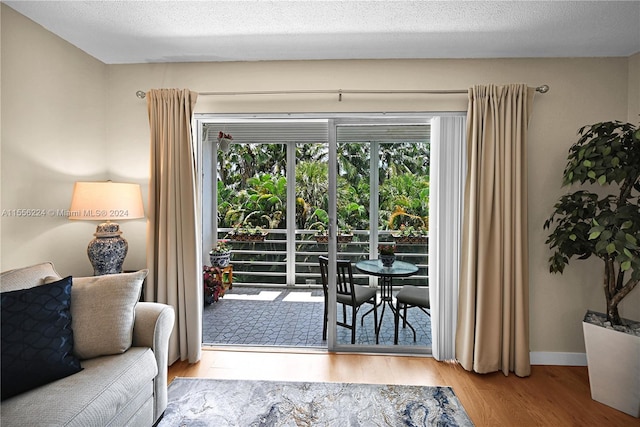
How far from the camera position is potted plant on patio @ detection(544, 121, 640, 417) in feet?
6.70

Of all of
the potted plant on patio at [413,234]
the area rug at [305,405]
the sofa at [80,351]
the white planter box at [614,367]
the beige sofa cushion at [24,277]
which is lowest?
the area rug at [305,405]

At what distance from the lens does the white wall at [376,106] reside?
2.68 meters

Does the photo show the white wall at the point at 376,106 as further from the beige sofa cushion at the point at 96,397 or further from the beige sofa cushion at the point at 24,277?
the beige sofa cushion at the point at 96,397

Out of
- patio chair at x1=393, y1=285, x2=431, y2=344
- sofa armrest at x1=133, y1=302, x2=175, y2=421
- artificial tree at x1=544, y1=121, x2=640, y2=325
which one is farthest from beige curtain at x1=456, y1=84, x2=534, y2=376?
sofa armrest at x1=133, y1=302, x2=175, y2=421

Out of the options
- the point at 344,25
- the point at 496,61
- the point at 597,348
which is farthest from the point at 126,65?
the point at 597,348

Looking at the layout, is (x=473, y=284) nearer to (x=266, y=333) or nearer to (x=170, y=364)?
(x=266, y=333)

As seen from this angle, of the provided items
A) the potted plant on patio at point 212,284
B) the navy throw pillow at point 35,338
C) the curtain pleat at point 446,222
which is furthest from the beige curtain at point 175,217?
the curtain pleat at point 446,222

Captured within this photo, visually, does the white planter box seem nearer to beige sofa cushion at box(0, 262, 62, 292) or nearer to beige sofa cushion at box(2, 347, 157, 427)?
beige sofa cushion at box(2, 347, 157, 427)

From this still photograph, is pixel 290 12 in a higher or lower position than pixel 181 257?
higher

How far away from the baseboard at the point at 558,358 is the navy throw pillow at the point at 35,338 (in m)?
3.29

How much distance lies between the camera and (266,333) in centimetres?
342

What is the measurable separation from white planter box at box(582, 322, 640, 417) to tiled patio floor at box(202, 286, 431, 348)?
114 centimetres

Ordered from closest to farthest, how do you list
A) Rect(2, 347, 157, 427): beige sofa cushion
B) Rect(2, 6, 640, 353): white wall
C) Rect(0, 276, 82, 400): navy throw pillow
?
1. Rect(2, 347, 157, 427): beige sofa cushion
2. Rect(0, 276, 82, 400): navy throw pillow
3. Rect(2, 6, 640, 353): white wall

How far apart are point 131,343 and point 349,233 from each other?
183 cm
